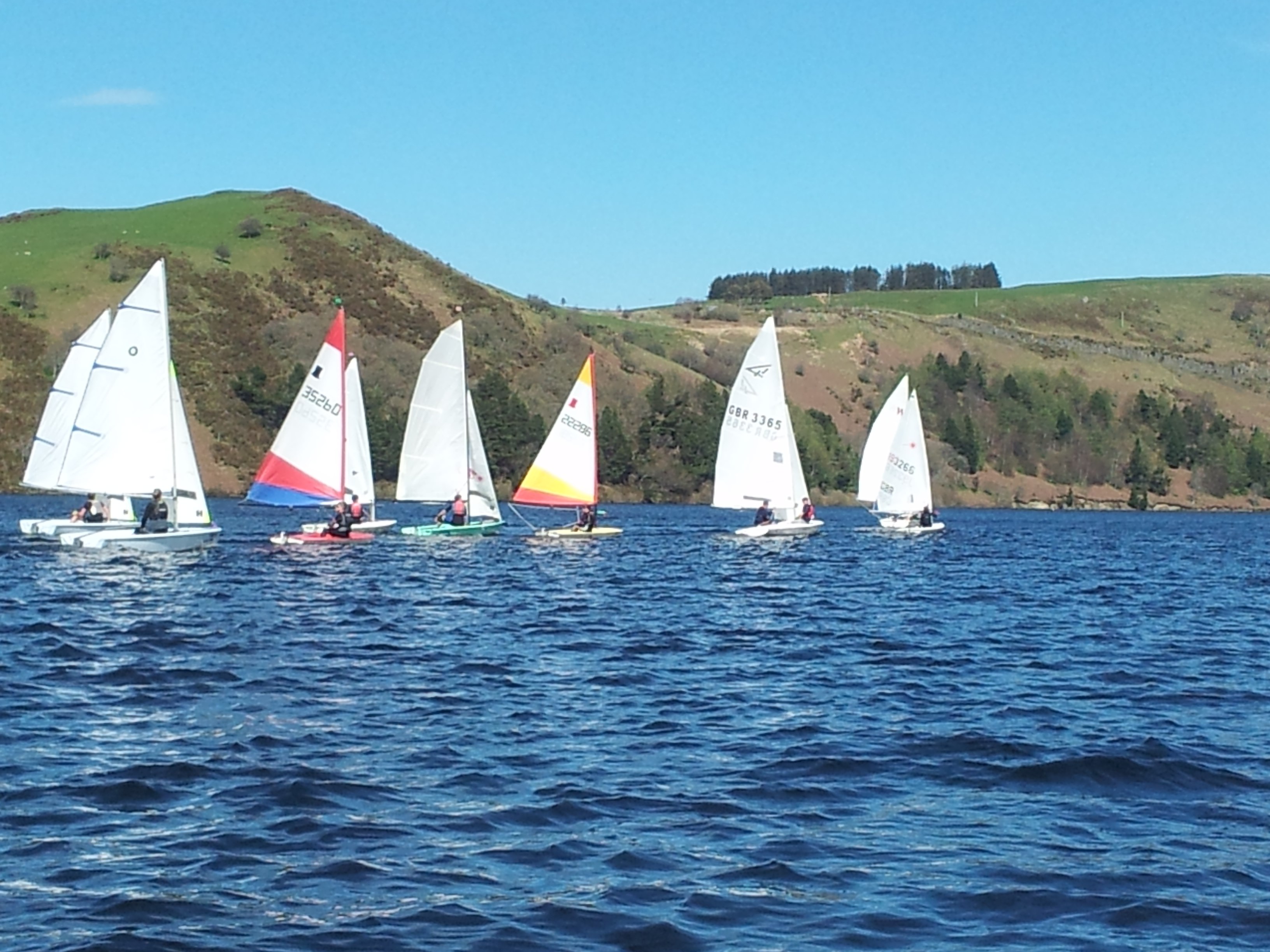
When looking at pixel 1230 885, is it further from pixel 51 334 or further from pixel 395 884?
pixel 51 334

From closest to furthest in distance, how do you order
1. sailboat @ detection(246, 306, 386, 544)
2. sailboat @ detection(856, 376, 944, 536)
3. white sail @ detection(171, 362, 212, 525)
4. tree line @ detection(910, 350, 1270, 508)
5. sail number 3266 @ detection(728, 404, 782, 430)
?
1. white sail @ detection(171, 362, 212, 525)
2. sailboat @ detection(246, 306, 386, 544)
3. sail number 3266 @ detection(728, 404, 782, 430)
4. sailboat @ detection(856, 376, 944, 536)
5. tree line @ detection(910, 350, 1270, 508)

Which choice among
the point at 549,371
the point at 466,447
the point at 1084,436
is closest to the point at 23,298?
the point at 549,371

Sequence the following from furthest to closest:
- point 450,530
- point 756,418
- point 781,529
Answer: point 781,529 < point 756,418 < point 450,530

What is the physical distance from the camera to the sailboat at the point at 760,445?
59312 mm

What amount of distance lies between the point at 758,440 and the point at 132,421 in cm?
2367

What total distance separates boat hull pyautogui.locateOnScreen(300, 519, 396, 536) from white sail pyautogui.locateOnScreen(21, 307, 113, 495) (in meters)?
7.83

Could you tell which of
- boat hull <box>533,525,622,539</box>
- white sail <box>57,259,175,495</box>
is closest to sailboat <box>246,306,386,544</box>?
white sail <box>57,259,175,495</box>

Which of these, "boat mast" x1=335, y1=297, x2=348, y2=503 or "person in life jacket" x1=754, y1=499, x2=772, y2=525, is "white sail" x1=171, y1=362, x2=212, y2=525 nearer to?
"boat mast" x1=335, y1=297, x2=348, y2=503

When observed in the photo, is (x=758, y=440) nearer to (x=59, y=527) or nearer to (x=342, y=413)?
(x=342, y=413)

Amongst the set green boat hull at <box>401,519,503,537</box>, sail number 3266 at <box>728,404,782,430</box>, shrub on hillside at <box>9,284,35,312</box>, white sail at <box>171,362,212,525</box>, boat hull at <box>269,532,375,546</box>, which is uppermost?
shrub on hillside at <box>9,284,35,312</box>

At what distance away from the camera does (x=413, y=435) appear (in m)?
57.1

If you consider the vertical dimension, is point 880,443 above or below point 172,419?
above

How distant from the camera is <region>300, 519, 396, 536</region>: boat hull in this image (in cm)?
5212

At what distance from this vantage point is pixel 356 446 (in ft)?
179
